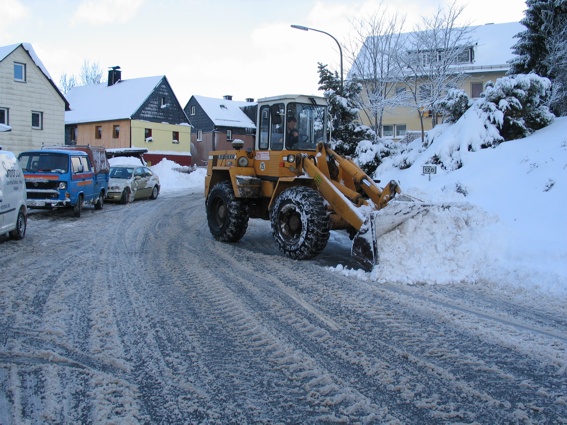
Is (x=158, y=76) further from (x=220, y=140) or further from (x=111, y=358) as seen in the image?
(x=111, y=358)

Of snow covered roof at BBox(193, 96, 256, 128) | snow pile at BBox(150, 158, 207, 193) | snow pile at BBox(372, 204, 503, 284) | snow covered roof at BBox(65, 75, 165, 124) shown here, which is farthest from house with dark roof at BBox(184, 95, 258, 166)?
snow pile at BBox(372, 204, 503, 284)

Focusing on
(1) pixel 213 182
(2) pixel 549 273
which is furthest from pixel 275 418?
(1) pixel 213 182

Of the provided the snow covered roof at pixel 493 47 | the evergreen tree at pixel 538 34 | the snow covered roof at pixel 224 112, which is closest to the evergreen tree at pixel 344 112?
the evergreen tree at pixel 538 34

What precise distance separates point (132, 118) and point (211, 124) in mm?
15289

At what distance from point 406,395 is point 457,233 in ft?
14.6

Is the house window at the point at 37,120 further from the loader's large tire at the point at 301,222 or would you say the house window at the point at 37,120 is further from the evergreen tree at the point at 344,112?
the loader's large tire at the point at 301,222

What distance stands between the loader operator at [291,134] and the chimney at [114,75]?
4362cm

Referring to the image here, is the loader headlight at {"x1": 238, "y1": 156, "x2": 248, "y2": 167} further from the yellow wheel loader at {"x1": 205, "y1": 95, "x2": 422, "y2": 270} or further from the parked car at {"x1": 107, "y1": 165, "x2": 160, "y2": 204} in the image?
the parked car at {"x1": 107, "y1": 165, "x2": 160, "y2": 204}

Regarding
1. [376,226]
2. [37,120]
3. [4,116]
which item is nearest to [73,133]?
[37,120]

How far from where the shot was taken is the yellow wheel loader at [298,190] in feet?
26.8

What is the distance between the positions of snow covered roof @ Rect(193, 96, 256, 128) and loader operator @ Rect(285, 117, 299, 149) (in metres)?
47.5

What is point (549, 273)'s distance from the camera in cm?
685

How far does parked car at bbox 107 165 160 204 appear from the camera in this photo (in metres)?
20.2

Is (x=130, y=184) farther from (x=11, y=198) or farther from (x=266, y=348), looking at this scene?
(x=266, y=348)
